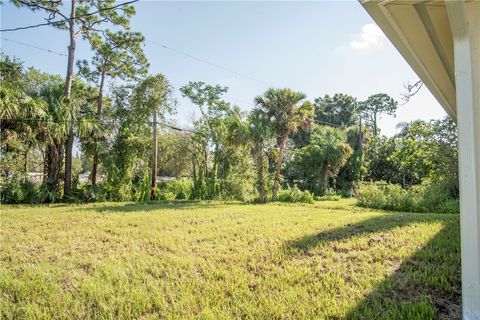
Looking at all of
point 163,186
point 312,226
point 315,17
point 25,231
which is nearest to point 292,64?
point 315,17

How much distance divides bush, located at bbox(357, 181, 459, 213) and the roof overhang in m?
7.86

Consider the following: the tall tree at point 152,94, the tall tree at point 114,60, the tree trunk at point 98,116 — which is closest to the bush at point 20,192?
the tree trunk at point 98,116

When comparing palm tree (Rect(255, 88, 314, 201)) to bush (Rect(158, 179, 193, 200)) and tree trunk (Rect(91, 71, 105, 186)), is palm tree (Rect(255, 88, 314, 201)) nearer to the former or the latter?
bush (Rect(158, 179, 193, 200))

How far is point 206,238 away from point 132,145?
1004cm

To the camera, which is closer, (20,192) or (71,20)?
(20,192)

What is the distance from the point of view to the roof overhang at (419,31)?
2.09m

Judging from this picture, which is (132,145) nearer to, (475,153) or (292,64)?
(292,64)

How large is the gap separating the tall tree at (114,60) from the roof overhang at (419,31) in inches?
560

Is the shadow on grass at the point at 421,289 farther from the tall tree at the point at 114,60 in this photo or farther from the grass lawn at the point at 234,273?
the tall tree at the point at 114,60

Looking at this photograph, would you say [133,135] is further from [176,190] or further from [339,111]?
[339,111]

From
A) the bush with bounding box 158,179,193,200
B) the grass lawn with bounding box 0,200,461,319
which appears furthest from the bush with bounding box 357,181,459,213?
the bush with bounding box 158,179,193,200

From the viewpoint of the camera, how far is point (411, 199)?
10625mm

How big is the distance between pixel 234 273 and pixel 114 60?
1519 cm

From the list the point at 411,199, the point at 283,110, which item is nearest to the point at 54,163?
the point at 283,110
